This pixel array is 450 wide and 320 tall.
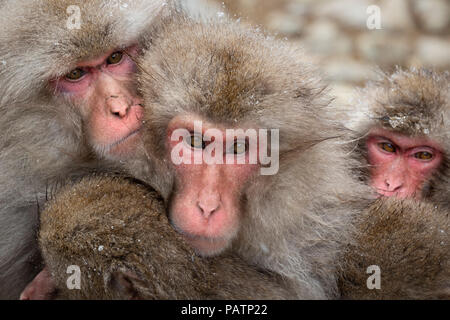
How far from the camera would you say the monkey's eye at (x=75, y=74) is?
8.96 ft

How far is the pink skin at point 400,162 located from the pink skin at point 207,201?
96cm

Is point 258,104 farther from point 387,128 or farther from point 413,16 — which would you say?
point 413,16

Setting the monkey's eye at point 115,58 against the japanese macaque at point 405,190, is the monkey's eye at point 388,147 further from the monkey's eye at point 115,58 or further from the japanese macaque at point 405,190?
the monkey's eye at point 115,58

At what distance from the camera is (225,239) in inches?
96.2

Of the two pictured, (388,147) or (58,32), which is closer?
(58,32)

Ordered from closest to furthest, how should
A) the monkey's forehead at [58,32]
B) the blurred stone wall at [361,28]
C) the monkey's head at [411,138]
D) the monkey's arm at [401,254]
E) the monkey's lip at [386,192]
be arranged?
the monkey's arm at [401,254]
the monkey's forehead at [58,32]
the monkey's lip at [386,192]
the monkey's head at [411,138]
the blurred stone wall at [361,28]

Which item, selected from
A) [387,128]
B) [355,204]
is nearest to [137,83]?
[355,204]

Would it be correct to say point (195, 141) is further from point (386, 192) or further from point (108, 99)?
point (386, 192)

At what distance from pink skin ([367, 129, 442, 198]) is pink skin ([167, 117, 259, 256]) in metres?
0.96

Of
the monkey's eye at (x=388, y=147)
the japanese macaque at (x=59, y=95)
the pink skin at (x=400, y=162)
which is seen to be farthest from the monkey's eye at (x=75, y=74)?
the monkey's eye at (x=388, y=147)

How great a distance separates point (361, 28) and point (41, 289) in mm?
5292

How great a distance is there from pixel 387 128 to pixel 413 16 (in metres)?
4.16

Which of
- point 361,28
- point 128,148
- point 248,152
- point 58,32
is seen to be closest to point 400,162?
point 248,152

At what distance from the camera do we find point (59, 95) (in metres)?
2.72
